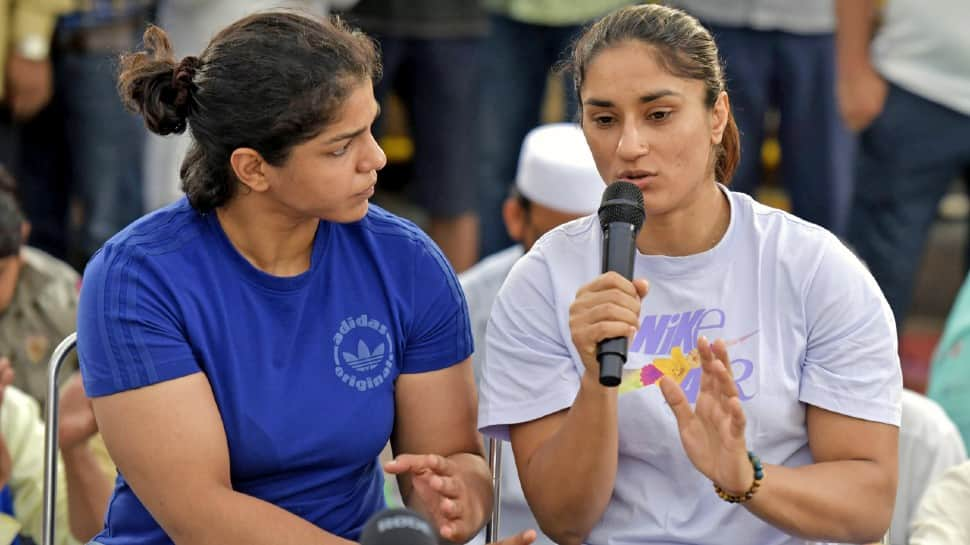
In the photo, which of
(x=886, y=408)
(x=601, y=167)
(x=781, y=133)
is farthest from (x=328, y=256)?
(x=781, y=133)

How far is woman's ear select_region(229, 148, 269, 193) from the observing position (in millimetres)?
2861

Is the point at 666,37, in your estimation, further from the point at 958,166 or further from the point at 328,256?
the point at 958,166

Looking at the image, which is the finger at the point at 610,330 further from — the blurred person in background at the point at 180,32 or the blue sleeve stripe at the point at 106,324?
the blurred person in background at the point at 180,32

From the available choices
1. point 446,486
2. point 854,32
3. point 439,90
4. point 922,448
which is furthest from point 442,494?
point 439,90

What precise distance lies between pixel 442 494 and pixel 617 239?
0.63 meters

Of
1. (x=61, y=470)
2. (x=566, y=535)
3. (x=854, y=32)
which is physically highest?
(x=854, y=32)

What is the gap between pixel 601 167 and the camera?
9.45ft

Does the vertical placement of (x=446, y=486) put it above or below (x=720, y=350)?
below

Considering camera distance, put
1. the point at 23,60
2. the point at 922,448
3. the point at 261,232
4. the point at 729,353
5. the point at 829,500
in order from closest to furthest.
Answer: the point at 829,500 → the point at 729,353 → the point at 261,232 → the point at 922,448 → the point at 23,60

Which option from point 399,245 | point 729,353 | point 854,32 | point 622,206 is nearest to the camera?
point 622,206

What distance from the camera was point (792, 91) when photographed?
534 centimetres

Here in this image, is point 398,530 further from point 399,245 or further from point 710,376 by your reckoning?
point 399,245

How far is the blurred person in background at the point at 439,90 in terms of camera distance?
18.6 ft

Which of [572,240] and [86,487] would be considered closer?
[572,240]
